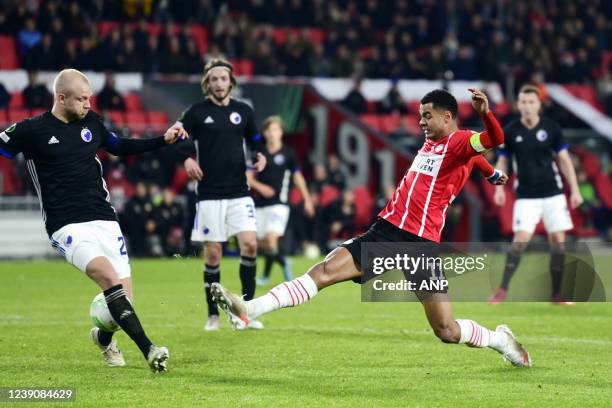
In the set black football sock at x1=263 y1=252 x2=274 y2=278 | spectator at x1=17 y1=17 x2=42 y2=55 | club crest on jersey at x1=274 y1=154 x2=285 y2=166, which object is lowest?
black football sock at x1=263 y1=252 x2=274 y2=278

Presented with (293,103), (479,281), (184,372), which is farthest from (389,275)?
(293,103)

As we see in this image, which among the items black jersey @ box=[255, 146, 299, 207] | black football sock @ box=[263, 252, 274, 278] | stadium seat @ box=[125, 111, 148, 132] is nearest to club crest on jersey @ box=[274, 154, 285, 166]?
black jersey @ box=[255, 146, 299, 207]

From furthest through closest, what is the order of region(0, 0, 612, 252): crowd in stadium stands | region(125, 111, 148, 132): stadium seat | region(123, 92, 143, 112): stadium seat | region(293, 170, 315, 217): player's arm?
region(123, 92, 143, 112): stadium seat, region(125, 111, 148, 132): stadium seat, region(0, 0, 612, 252): crowd in stadium stands, region(293, 170, 315, 217): player's arm

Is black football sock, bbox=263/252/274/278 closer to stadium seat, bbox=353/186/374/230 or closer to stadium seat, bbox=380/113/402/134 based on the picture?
stadium seat, bbox=353/186/374/230

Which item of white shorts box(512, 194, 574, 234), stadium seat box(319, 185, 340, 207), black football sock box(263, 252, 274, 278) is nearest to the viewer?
white shorts box(512, 194, 574, 234)

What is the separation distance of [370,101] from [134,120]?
278 inches

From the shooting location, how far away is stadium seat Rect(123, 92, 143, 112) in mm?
26594

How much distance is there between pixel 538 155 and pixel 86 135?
749cm

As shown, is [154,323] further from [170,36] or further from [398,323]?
[170,36]

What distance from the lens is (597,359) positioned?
32.9ft

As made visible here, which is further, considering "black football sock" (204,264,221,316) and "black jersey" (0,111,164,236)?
"black football sock" (204,264,221,316)

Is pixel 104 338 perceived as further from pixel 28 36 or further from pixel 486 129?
pixel 28 36

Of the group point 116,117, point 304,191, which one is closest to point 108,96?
point 116,117

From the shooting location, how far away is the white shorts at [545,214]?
49.2ft
